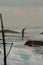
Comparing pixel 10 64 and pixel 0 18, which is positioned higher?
pixel 0 18

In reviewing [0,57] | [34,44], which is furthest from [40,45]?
[0,57]

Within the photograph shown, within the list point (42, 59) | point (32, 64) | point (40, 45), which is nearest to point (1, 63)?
point (32, 64)

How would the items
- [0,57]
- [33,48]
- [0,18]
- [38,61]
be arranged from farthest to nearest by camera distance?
[33,48] → [0,57] → [38,61] → [0,18]

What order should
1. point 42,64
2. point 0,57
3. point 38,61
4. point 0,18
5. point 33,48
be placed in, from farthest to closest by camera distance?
point 33,48
point 0,57
point 38,61
point 42,64
point 0,18

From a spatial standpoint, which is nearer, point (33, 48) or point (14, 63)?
point (14, 63)

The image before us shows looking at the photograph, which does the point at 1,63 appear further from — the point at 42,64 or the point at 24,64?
the point at 42,64

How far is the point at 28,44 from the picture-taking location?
2942 cm

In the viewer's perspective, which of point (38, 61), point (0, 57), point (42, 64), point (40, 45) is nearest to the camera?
point (42, 64)

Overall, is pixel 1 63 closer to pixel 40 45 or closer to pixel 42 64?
pixel 42 64

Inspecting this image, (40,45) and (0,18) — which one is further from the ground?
(0,18)

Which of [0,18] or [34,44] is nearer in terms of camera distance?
[0,18]

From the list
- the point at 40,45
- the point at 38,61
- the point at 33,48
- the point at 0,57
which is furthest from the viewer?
the point at 40,45

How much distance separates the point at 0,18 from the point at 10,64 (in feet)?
28.5

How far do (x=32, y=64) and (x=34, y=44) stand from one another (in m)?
11.7
